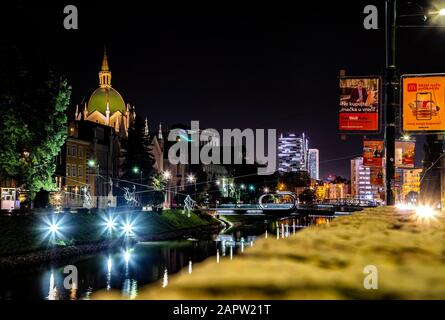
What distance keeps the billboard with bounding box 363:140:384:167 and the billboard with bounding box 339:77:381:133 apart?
13.0 meters

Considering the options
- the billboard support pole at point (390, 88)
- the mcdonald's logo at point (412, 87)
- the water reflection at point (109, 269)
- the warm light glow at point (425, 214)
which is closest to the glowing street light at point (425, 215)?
the warm light glow at point (425, 214)

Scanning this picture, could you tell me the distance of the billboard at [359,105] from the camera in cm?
1720

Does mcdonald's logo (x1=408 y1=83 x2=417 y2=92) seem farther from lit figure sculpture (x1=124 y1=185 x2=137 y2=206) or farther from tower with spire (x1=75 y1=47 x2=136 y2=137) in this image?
tower with spire (x1=75 y1=47 x2=136 y2=137)

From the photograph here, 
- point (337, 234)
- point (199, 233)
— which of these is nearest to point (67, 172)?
point (199, 233)

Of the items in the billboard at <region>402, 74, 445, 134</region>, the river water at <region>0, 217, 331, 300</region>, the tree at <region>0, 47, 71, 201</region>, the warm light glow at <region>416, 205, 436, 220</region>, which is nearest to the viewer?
the warm light glow at <region>416, 205, 436, 220</region>

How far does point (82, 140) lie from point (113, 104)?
246 ft

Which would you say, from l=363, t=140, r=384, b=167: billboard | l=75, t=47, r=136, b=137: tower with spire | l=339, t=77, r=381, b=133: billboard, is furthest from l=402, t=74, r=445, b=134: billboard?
l=75, t=47, r=136, b=137: tower with spire

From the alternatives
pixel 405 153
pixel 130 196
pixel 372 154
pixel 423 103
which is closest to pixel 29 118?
pixel 405 153

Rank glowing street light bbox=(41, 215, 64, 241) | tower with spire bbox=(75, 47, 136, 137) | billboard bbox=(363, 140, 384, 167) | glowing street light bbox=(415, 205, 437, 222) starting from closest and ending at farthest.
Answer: glowing street light bbox=(415, 205, 437, 222)
billboard bbox=(363, 140, 384, 167)
glowing street light bbox=(41, 215, 64, 241)
tower with spire bbox=(75, 47, 136, 137)

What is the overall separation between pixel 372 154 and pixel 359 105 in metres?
13.6

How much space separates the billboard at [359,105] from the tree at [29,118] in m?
36.1

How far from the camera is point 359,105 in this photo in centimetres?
1747

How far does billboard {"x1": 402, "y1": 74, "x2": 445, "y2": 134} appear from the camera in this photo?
53.1ft
